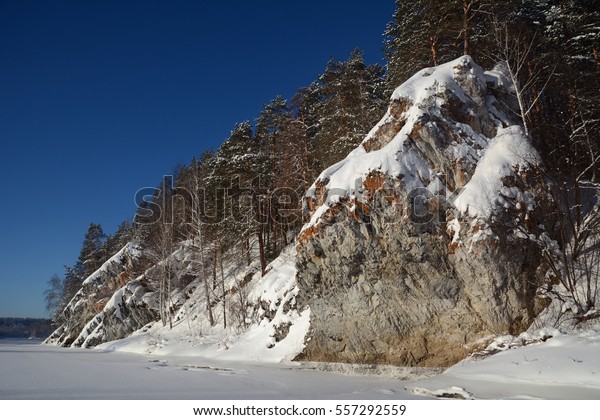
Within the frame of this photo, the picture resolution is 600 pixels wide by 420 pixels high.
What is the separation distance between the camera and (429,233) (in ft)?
44.5

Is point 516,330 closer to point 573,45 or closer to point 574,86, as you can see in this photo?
point 574,86

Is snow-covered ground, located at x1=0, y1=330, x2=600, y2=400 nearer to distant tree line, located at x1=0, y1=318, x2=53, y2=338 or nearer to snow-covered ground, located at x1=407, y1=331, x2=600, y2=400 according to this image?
snow-covered ground, located at x1=407, y1=331, x2=600, y2=400

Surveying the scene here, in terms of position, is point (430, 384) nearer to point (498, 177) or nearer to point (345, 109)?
point (498, 177)

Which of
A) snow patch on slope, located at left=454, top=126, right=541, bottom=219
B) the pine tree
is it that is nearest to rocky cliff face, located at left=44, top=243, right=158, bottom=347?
the pine tree

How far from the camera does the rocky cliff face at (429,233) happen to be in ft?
40.4

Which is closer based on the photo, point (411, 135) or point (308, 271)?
point (411, 135)

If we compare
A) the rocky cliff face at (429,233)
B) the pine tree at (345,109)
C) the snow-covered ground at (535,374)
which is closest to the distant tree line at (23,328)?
the pine tree at (345,109)

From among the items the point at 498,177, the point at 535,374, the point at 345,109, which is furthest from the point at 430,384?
the point at 345,109

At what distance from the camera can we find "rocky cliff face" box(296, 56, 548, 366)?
40.4 ft

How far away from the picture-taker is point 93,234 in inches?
2174

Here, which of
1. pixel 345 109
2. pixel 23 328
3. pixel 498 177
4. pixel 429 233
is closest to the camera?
pixel 498 177
